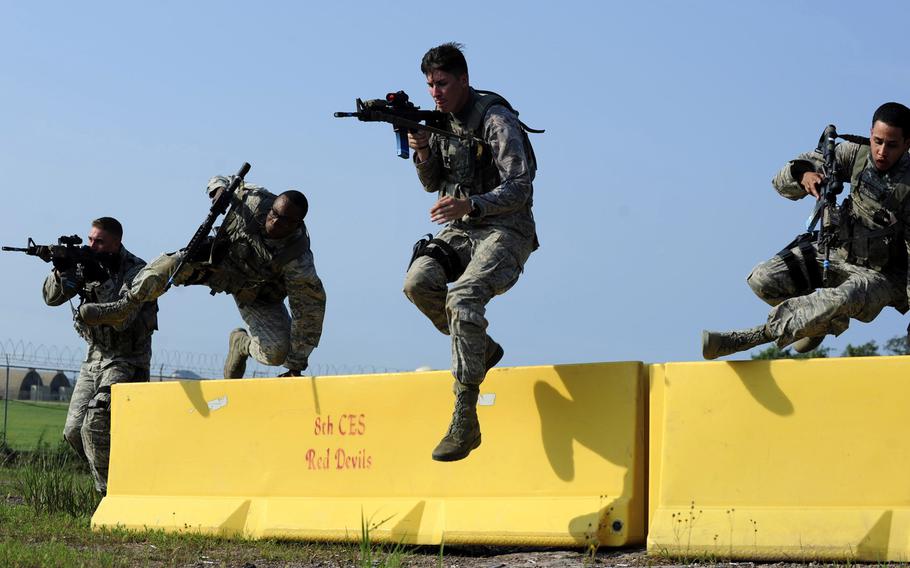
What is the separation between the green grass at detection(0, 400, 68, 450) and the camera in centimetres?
2123

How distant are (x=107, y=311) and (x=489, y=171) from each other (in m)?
3.63

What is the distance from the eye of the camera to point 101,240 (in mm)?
10055

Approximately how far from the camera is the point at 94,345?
32.5 ft

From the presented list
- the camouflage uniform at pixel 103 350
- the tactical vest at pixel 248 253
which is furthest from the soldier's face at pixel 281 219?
the camouflage uniform at pixel 103 350

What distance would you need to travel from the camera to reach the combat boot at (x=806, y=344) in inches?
254

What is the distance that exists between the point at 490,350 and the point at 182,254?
3020mm

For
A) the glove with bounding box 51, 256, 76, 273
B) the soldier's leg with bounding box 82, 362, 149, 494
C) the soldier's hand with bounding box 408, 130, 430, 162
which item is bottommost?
the soldier's leg with bounding box 82, 362, 149, 494

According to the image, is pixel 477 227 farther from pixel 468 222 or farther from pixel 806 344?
pixel 806 344

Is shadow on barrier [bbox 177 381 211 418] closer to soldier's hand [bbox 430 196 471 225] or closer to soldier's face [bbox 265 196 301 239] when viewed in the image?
soldier's face [bbox 265 196 301 239]

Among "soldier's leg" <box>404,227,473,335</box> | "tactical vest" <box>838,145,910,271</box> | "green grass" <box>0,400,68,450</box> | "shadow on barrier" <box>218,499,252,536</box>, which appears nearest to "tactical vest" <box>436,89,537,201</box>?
"soldier's leg" <box>404,227,473,335</box>

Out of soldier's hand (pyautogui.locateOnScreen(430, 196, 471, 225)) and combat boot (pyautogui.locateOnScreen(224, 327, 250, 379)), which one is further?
combat boot (pyautogui.locateOnScreen(224, 327, 250, 379))

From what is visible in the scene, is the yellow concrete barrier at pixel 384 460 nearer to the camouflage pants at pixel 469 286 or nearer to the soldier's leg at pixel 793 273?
the camouflage pants at pixel 469 286

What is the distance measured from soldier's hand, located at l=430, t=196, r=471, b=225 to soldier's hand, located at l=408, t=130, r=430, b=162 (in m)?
0.77

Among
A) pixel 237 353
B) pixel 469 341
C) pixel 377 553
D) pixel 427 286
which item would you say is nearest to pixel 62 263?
pixel 237 353
